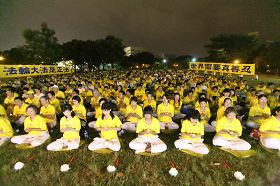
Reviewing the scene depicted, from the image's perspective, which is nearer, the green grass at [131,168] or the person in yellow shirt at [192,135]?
the green grass at [131,168]

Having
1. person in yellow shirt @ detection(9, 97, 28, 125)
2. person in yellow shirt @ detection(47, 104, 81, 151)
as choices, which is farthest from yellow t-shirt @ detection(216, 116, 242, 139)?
person in yellow shirt @ detection(9, 97, 28, 125)

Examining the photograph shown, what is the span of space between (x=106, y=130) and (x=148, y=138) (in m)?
1.30

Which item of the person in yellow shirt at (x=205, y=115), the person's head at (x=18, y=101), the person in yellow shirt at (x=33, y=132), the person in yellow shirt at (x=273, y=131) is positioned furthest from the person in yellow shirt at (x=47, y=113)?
the person in yellow shirt at (x=273, y=131)

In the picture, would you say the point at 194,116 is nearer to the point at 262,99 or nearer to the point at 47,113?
the point at 262,99

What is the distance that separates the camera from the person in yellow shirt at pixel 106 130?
7.98 meters

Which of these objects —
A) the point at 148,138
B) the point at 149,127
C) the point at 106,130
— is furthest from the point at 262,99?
the point at 106,130

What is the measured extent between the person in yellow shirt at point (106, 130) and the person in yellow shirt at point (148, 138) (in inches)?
22.6

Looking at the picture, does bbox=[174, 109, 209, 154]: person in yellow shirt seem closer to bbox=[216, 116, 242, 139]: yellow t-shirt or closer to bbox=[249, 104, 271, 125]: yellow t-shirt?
bbox=[216, 116, 242, 139]: yellow t-shirt

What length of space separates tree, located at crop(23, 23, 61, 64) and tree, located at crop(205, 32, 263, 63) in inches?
1449

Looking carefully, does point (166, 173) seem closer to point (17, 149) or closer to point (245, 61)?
point (17, 149)

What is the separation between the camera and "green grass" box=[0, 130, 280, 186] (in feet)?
21.7

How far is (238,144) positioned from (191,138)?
1.38 meters

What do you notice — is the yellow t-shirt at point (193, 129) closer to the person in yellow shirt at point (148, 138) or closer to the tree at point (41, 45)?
the person in yellow shirt at point (148, 138)

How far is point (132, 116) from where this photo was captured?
33.1 feet
